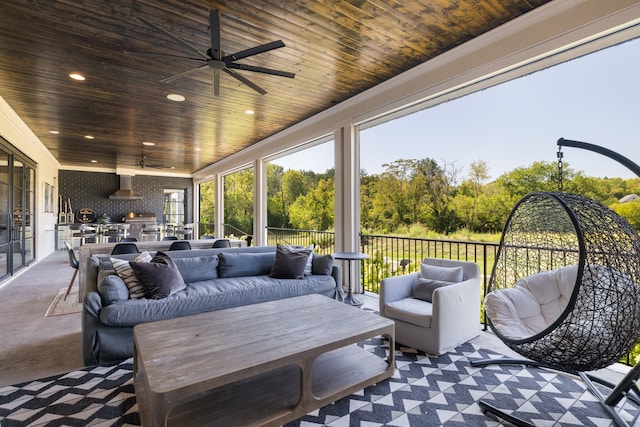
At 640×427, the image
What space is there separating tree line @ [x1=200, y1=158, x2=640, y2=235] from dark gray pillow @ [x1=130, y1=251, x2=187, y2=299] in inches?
119

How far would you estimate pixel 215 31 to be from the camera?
2.29 metres

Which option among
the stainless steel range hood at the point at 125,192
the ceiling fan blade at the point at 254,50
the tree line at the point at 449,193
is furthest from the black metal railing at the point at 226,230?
the ceiling fan blade at the point at 254,50

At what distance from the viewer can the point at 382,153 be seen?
5133 millimetres

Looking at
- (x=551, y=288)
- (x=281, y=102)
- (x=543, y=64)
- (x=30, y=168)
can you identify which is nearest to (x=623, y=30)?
(x=543, y=64)

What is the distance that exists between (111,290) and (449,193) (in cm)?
405

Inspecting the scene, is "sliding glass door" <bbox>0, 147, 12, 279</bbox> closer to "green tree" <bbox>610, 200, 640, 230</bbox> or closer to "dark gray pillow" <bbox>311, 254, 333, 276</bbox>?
"dark gray pillow" <bbox>311, 254, 333, 276</bbox>

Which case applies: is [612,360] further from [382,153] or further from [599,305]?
[382,153]

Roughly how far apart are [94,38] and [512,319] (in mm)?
4379

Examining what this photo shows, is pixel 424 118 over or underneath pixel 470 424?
over

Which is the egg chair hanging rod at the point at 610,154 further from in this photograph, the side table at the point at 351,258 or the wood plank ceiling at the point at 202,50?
the side table at the point at 351,258

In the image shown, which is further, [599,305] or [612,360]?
[599,305]

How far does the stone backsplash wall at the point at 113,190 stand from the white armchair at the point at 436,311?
1176 cm

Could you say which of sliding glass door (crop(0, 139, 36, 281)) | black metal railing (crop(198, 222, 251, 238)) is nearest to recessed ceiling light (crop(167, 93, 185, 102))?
sliding glass door (crop(0, 139, 36, 281))

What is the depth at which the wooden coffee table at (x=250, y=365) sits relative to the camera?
1.51 meters
